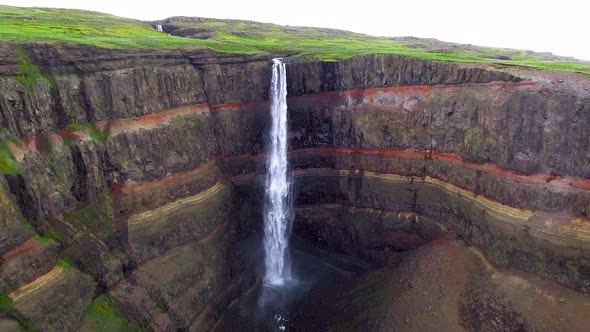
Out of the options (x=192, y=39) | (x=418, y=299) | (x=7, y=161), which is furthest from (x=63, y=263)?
(x=192, y=39)

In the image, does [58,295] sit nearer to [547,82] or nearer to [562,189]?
[562,189]

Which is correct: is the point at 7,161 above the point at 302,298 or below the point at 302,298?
above

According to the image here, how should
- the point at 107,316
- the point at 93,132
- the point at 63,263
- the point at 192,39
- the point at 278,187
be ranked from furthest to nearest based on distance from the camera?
the point at 192,39
the point at 278,187
the point at 93,132
the point at 107,316
the point at 63,263

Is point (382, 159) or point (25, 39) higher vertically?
point (25, 39)

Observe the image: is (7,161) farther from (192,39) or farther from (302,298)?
(192,39)

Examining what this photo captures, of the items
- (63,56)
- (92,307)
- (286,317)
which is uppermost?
(63,56)

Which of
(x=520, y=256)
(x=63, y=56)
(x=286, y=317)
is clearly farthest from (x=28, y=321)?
(x=520, y=256)
